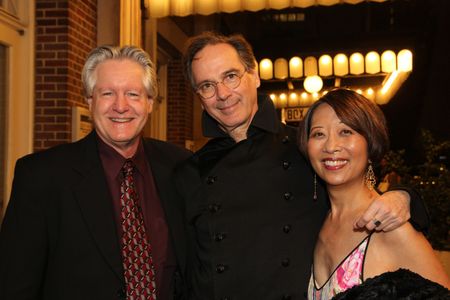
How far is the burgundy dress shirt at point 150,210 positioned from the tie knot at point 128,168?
17mm

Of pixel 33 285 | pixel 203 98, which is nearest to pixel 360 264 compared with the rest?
pixel 203 98

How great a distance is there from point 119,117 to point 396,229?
1.25 metres

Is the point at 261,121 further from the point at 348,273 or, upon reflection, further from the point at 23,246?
the point at 23,246

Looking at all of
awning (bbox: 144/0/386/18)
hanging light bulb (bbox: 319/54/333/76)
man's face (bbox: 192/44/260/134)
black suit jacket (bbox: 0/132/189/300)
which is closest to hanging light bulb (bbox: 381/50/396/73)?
hanging light bulb (bbox: 319/54/333/76)

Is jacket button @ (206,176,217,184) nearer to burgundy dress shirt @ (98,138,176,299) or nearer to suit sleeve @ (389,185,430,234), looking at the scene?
burgundy dress shirt @ (98,138,176,299)

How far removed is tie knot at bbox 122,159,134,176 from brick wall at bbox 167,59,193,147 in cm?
770

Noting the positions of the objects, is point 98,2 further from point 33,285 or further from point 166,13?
point 33,285

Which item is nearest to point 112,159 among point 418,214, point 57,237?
point 57,237

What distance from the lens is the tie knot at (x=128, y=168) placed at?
239 cm

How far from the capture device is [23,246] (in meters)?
2.12

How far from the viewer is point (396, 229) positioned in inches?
71.6

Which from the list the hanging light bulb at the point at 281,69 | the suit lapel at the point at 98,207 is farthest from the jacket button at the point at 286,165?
the hanging light bulb at the point at 281,69

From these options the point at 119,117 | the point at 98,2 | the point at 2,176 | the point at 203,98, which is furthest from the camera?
the point at 98,2

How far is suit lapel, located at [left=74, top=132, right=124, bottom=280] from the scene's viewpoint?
7.17 feet
